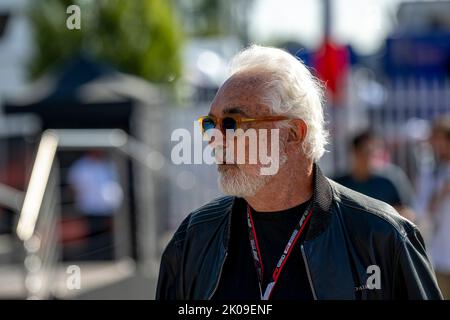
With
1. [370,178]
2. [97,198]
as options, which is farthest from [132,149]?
[370,178]

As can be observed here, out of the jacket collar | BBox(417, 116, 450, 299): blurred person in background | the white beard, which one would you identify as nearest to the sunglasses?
the white beard

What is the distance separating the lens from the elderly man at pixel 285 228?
9.70 feet

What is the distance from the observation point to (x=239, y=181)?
3141 millimetres

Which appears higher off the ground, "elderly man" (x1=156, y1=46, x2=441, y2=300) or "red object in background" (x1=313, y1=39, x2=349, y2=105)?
"red object in background" (x1=313, y1=39, x2=349, y2=105)

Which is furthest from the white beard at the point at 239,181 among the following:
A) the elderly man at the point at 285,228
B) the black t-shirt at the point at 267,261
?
the black t-shirt at the point at 267,261

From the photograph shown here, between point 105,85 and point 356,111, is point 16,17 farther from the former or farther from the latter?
point 356,111

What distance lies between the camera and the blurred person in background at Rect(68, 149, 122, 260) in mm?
11266

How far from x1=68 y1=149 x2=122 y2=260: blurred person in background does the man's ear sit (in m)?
7.86

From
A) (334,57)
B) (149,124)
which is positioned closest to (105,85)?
(149,124)

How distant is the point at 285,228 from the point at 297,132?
0.32 metres

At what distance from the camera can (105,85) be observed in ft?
43.6

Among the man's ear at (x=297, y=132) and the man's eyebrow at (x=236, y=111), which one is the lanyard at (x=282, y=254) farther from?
the man's eyebrow at (x=236, y=111)

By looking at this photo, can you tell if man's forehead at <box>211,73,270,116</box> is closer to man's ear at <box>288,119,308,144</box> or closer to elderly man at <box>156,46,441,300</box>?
elderly man at <box>156,46,441,300</box>

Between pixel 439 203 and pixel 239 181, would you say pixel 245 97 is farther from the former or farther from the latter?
pixel 439 203
